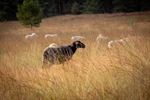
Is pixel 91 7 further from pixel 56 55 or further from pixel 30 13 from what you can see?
pixel 56 55

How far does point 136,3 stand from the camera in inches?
2151

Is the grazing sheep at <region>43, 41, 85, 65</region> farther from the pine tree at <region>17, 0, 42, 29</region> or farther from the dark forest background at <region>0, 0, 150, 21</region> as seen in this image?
the dark forest background at <region>0, 0, 150, 21</region>

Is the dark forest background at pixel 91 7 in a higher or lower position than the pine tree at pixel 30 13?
lower

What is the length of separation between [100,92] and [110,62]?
1.36 m

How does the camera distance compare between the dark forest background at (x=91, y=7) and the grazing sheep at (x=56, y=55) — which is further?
the dark forest background at (x=91, y=7)

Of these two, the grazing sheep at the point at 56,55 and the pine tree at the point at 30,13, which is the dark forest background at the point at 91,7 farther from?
the grazing sheep at the point at 56,55

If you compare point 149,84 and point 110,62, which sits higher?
point 149,84

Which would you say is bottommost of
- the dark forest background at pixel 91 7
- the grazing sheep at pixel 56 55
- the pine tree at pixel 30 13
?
the dark forest background at pixel 91 7

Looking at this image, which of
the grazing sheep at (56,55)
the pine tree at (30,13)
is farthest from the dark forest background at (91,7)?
the grazing sheep at (56,55)

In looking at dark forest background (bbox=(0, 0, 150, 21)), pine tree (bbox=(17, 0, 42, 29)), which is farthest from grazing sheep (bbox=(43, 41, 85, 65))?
dark forest background (bbox=(0, 0, 150, 21))

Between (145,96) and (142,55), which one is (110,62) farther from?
(145,96)

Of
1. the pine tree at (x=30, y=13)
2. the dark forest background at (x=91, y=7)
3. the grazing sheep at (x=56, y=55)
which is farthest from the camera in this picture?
the dark forest background at (x=91, y=7)

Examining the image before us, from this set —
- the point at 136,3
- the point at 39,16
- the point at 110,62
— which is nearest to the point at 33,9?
the point at 39,16

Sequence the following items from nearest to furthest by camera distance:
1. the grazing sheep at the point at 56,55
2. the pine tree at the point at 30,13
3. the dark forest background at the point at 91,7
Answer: the grazing sheep at the point at 56,55
the pine tree at the point at 30,13
the dark forest background at the point at 91,7
